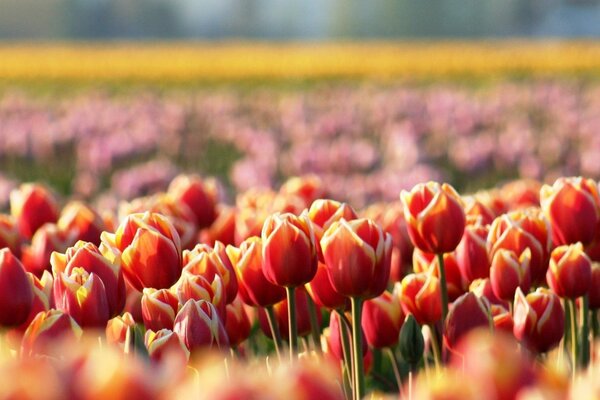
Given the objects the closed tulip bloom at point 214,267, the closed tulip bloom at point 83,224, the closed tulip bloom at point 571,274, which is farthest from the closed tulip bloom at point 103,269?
the closed tulip bloom at point 571,274

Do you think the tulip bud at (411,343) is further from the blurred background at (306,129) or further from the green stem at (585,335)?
the blurred background at (306,129)

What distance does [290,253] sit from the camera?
1.84 m

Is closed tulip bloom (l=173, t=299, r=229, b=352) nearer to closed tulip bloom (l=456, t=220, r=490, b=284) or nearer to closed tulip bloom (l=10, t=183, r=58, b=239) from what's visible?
closed tulip bloom (l=456, t=220, r=490, b=284)

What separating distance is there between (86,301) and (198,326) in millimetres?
197

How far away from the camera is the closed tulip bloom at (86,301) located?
5.62 ft

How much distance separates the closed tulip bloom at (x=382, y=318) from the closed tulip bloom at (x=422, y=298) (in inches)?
0.9

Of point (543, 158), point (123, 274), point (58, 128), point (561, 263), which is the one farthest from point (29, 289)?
point (58, 128)

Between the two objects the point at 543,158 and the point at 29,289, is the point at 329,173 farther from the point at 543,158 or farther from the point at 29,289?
the point at 29,289

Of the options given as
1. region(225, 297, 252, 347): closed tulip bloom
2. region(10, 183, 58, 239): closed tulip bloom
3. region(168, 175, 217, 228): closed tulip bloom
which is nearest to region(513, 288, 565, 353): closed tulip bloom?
region(225, 297, 252, 347): closed tulip bloom

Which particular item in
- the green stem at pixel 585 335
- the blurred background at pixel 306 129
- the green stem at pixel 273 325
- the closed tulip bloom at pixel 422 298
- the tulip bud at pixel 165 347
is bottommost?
the blurred background at pixel 306 129

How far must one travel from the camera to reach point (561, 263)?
207 cm

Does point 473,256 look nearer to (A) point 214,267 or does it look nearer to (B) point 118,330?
(A) point 214,267

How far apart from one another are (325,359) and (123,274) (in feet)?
1.40

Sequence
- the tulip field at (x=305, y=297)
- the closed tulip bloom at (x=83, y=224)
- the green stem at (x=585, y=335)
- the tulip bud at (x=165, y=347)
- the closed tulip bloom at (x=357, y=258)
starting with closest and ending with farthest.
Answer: the tulip field at (x=305, y=297) → the tulip bud at (x=165, y=347) → the closed tulip bloom at (x=357, y=258) → the green stem at (x=585, y=335) → the closed tulip bloom at (x=83, y=224)
